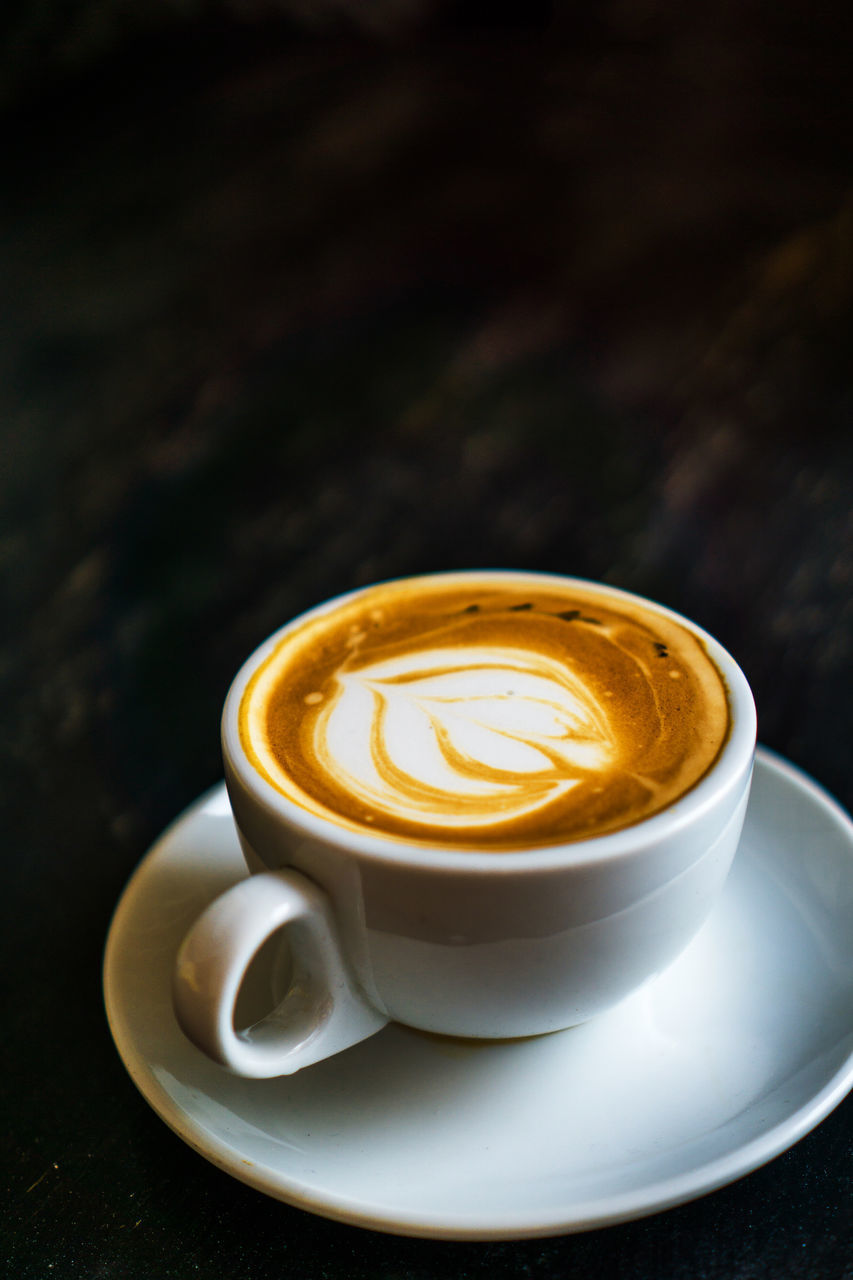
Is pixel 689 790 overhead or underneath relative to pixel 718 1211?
overhead

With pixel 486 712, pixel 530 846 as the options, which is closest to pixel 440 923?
pixel 530 846

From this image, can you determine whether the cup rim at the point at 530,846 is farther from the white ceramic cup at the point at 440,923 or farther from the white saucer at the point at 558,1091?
the white saucer at the point at 558,1091

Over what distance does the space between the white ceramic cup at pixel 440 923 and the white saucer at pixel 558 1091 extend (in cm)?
3

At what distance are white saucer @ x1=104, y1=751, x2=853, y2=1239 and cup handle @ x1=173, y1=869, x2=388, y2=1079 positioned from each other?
44 millimetres

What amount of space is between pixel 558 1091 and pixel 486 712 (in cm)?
23

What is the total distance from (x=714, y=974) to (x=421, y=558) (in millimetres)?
657

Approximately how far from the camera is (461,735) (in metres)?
0.70

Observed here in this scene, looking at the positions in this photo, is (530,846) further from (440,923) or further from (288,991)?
(288,991)

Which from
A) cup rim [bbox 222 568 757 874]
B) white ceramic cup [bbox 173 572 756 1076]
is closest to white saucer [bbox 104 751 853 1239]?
white ceramic cup [bbox 173 572 756 1076]

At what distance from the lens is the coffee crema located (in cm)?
64

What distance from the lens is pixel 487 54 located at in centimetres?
146

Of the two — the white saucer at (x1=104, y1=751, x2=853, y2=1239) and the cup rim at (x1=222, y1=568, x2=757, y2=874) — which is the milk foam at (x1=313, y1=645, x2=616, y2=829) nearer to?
the cup rim at (x1=222, y1=568, x2=757, y2=874)

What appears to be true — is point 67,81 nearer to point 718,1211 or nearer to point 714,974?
point 714,974

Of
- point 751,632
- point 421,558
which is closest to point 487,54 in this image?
point 421,558
